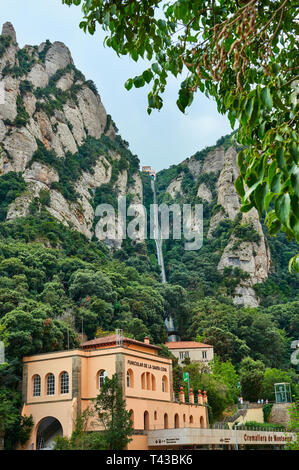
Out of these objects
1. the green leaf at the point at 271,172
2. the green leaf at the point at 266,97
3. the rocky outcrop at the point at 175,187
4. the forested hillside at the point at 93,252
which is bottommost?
the green leaf at the point at 271,172

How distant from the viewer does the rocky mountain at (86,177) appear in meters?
83.9

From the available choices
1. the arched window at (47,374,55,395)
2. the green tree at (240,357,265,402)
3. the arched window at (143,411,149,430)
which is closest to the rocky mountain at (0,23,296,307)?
the green tree at (240,357,265,402)

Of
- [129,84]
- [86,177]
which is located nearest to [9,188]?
[86,177]

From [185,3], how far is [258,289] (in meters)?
87.9

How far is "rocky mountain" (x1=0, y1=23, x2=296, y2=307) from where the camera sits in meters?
83.9

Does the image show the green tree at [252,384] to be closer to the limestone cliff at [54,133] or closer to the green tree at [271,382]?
the green tree at [271,382]

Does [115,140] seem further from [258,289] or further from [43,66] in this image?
[258,289]

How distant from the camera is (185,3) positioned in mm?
5824

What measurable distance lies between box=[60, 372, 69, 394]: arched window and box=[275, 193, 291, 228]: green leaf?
3036cm

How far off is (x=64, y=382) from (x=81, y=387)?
3.99 feet

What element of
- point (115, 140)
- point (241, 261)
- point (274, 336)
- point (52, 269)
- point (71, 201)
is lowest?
point (274, 336)

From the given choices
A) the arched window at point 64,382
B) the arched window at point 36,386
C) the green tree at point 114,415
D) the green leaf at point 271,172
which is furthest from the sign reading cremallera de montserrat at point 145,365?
the green leaf at point 271,172

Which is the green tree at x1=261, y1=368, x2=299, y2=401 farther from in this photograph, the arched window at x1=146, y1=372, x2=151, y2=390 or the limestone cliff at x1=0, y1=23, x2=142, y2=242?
the limestone cliff at x1=0, y1=23, x2=142, y2=242

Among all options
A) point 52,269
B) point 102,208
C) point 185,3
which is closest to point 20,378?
point 52,269
